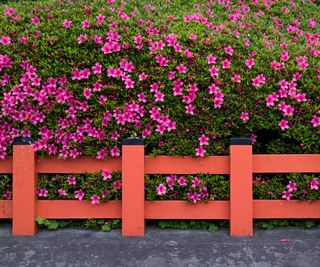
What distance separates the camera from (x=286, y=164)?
3490 millimetres

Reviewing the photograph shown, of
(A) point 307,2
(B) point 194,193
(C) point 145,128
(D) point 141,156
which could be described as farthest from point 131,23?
(A) point 307,2

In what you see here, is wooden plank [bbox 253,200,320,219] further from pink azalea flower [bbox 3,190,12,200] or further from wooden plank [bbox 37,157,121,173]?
A: pink azalea flower [bbox 3,190,12,200]

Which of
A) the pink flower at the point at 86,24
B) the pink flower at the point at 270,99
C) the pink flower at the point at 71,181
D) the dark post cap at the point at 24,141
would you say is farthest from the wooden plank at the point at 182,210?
the pink flower at the point at 86,24

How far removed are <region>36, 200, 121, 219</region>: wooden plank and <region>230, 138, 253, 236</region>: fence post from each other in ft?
2.99

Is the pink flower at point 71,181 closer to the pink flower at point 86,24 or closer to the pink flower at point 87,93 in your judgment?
the pink flower at point 87,93

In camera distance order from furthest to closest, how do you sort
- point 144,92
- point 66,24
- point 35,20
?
point 35,20 → point 66,24 → point 144,92

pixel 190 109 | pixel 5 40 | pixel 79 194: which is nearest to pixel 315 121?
pixel 190 109

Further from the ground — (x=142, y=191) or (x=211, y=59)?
(x=211, y=59)

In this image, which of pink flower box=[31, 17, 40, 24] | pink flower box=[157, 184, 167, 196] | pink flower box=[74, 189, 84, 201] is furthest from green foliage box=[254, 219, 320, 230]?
pink flower box=[31, 17, 40, 24]

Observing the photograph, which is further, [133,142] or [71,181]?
[71,181]

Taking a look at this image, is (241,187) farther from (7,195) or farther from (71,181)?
(7,195)

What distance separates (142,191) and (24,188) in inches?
36.2

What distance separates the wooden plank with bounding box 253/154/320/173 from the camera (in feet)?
11.4

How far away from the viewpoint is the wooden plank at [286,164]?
3486mm
